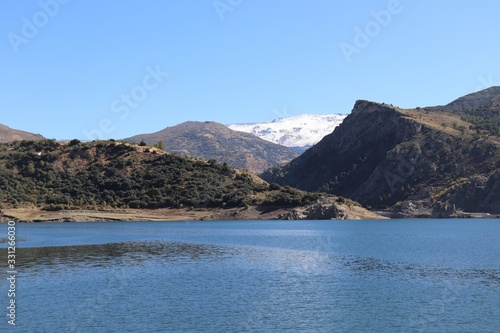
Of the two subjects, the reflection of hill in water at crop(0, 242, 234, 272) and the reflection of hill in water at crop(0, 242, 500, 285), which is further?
the reflection of hill in water at crop(0, 242, 234, 272)

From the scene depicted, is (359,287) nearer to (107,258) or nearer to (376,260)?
(376,260)

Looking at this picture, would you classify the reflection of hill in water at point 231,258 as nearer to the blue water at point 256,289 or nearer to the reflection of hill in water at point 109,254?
the reflection of hill in water at point 109,254

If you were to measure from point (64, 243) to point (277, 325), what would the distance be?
79532 millimetres

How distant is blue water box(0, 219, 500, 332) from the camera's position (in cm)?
4672

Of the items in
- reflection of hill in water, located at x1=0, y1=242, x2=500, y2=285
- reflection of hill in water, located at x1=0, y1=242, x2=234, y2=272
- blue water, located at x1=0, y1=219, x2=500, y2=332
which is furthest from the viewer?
reflection of hill in water, located at x1=0, y1=242, x2=234, y2=272

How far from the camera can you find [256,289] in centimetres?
6081

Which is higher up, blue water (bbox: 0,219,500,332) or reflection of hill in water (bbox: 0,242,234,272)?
reflection of hill in water (bbox: 0,242,234,272)

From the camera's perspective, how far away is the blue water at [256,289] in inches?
1839

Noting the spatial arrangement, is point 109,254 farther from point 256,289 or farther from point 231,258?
point 256,289

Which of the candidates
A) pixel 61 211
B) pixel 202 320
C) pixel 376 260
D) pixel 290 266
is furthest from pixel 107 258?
pixel 61 211

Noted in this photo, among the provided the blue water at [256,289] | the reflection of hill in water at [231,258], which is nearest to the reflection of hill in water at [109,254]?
the reflection of hill in water at [231,258]

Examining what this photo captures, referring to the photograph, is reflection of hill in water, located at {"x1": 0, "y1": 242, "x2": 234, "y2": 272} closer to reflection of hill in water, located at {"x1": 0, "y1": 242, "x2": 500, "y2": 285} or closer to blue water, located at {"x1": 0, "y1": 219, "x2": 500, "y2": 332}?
reflection of hill in water, located at {"x1": 0, "y1": 242, "x2": 500, "y2": 285}

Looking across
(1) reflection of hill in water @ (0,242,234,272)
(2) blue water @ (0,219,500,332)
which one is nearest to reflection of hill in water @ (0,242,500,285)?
(1) reflection of hill in water @ (0,242,234,272)

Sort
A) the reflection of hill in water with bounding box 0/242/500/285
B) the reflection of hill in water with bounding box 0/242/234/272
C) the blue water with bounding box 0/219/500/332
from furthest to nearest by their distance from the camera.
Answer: the reflection of hill in water with bounding box 0/242/234/272 < the reflection of hill in water with bounding box 0/242/500/285 < the blue water with bounding box 0/219/500/332
